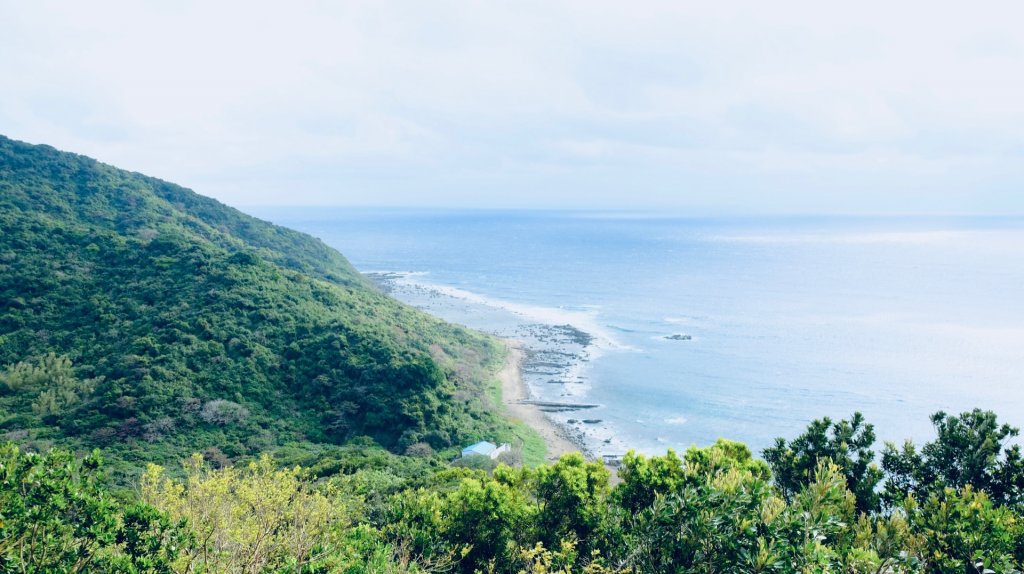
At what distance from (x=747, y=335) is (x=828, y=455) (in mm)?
59665

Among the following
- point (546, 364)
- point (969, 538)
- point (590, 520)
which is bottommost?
point (546, 364)

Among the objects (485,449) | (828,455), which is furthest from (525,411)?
(828,455)

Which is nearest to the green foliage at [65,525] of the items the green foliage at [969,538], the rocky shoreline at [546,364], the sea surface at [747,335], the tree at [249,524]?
the tree at [249,524]

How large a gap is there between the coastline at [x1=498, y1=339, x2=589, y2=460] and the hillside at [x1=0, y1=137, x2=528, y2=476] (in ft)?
10.5

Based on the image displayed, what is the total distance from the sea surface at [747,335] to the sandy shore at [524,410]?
1.67 meters

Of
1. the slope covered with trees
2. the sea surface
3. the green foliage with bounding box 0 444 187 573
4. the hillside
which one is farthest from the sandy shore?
the green foliage with bounding box 0 444 187 573

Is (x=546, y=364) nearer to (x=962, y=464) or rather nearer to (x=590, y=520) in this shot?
(x=590, y=520)

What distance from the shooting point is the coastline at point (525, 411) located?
4838 cm

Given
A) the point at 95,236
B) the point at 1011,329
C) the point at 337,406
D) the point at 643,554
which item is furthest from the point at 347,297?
the point at 1011,329

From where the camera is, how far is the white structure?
43.1 m

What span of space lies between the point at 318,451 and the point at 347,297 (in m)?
28.6

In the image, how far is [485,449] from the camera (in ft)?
144

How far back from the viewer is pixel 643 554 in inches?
444

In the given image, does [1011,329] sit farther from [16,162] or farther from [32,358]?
[16,162]
